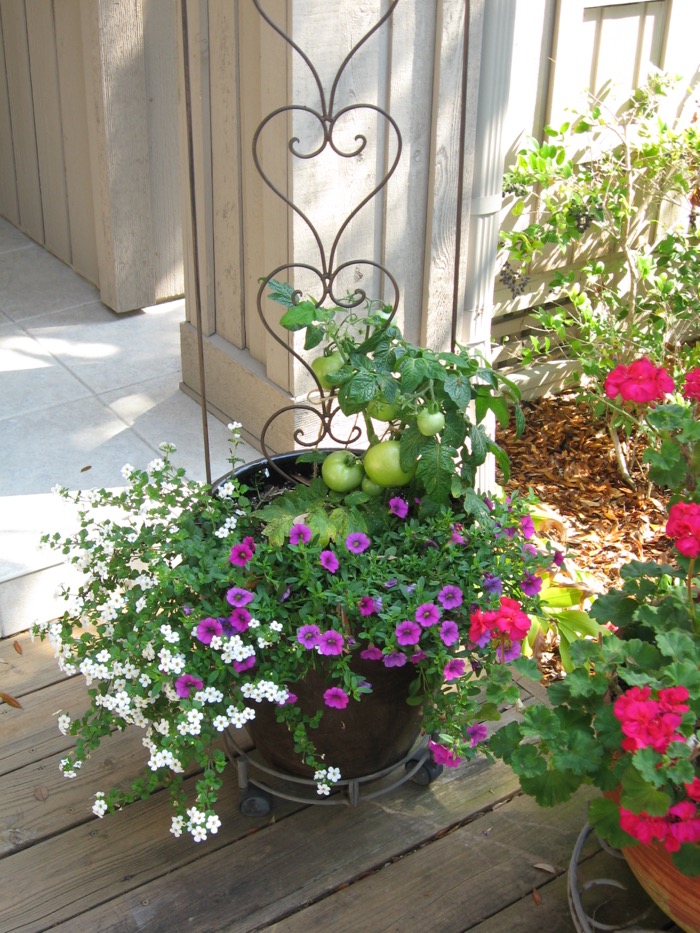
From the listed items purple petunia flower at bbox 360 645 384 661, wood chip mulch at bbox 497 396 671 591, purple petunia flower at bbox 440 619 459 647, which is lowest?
wood chip mulch at bbox 497 396 671 591

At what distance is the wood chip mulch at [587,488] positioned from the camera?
10.1 ft

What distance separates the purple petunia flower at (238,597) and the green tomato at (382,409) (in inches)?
14.3

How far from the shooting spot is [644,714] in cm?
136

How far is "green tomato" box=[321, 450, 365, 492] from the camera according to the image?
183 cm

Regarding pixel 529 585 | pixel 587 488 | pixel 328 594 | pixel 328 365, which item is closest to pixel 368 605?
pixel 328 594

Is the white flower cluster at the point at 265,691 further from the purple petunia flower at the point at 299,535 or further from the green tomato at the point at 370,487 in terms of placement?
the green tomato at the point at 370,487

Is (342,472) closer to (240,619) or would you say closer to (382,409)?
(382,409)

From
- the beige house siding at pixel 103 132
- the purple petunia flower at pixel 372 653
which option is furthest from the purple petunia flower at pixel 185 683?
the beige house siding at pixel 103 132

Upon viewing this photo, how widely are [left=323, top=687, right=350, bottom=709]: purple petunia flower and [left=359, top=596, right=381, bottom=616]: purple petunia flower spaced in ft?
0.43

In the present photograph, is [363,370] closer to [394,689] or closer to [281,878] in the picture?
[394,689]

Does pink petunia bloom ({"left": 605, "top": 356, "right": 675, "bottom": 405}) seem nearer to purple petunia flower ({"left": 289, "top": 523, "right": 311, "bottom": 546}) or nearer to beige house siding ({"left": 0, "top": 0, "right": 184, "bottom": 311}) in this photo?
purple petunia flower ({"left": 289, "top": 523, "right": 311, "bottom": 546})

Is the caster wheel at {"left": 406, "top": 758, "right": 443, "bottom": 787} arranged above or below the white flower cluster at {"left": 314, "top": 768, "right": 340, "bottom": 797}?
below

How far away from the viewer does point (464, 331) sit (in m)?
2.75

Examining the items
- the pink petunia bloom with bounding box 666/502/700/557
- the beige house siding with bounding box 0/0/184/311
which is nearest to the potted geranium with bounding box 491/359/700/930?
the pink petunia bloom with bounding box 666/502/700/557
